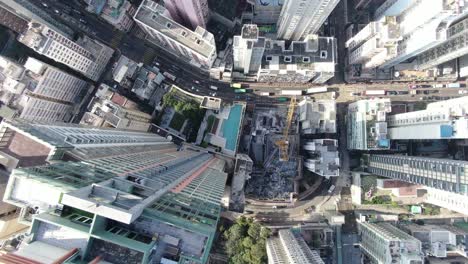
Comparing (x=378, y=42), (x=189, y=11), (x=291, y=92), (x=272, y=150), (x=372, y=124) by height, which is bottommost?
(x=272, y=150)

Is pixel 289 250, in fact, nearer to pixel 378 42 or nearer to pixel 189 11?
pixel 378 42

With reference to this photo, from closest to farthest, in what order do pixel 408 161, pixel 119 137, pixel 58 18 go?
pixel 119 137, pixel 408 161, pixel 58 18

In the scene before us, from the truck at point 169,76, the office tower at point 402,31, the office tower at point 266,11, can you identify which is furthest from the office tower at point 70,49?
the office tower at point 402,31

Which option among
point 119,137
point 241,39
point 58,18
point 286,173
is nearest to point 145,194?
point 119,137

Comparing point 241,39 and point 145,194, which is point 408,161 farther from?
point 145,194

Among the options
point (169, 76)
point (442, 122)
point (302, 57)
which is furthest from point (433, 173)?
point (169, 76)

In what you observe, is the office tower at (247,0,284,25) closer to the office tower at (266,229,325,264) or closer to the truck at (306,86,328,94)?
the truck at (306,86,328,94)

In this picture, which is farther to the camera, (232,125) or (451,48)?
(232,125)
